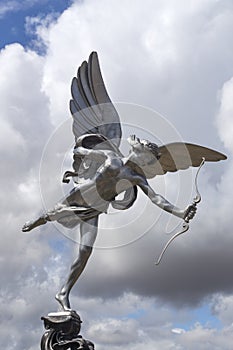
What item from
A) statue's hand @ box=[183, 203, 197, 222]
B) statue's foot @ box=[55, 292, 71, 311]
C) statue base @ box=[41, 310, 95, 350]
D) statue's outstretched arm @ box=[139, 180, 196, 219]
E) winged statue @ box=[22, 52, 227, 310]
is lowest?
statue base @ box=[41, 310, 95, 350]

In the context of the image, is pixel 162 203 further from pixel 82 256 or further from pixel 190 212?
pixel 82 256

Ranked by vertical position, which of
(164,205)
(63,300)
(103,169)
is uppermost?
(103,169)

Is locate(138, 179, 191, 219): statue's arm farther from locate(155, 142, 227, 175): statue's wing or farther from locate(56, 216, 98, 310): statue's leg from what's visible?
locate(56, 216, 98, 310): statue's leg

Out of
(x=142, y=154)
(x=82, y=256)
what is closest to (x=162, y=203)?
(x=142, y=154)

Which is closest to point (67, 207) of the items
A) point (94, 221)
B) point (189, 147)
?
point (94, 221)

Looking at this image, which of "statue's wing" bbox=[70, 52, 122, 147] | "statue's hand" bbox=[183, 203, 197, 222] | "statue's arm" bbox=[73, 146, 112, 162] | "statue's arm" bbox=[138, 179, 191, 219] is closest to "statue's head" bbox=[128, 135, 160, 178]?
"statue's arm" bbox=[138, 179, 191, 219]

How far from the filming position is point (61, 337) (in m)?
11.1

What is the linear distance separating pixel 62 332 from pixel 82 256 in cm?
137

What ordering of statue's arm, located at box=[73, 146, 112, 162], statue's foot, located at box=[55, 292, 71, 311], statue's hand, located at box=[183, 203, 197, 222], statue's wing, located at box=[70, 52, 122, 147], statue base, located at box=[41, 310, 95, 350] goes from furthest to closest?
statue's wing, located at box=[70, 52, 122, 147]
statue's arm, located at box=[73, 146, 112, 162]
statue's foot, located at box=[55, 292, 71, 311]
statue base, located at box=[41, 310, 95, 350]
statue's hand, located at box=[183, 203, 197, 222]

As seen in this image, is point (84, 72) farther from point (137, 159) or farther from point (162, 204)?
point (162, 204)

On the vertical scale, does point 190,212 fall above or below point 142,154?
below

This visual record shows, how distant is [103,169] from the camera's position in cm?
1168

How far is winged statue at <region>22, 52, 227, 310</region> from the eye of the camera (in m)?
11.6

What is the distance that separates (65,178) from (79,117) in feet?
4.30
